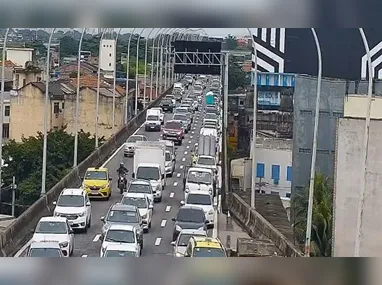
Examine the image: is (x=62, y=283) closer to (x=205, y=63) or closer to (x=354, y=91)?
(x=354, y=91)

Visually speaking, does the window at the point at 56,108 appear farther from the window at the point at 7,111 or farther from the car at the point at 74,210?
the car at the point at 74,210


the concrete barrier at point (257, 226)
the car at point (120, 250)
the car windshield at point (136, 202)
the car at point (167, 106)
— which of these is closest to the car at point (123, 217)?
the car windshield at point (136, 202)

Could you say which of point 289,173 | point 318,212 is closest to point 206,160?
point 289,173

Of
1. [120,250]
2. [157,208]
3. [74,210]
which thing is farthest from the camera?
[157,208]

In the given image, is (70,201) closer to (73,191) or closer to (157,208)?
(73,191)

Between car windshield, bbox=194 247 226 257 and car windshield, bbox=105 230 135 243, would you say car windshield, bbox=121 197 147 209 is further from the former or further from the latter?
car windshield, bbox=194 247 226 257
